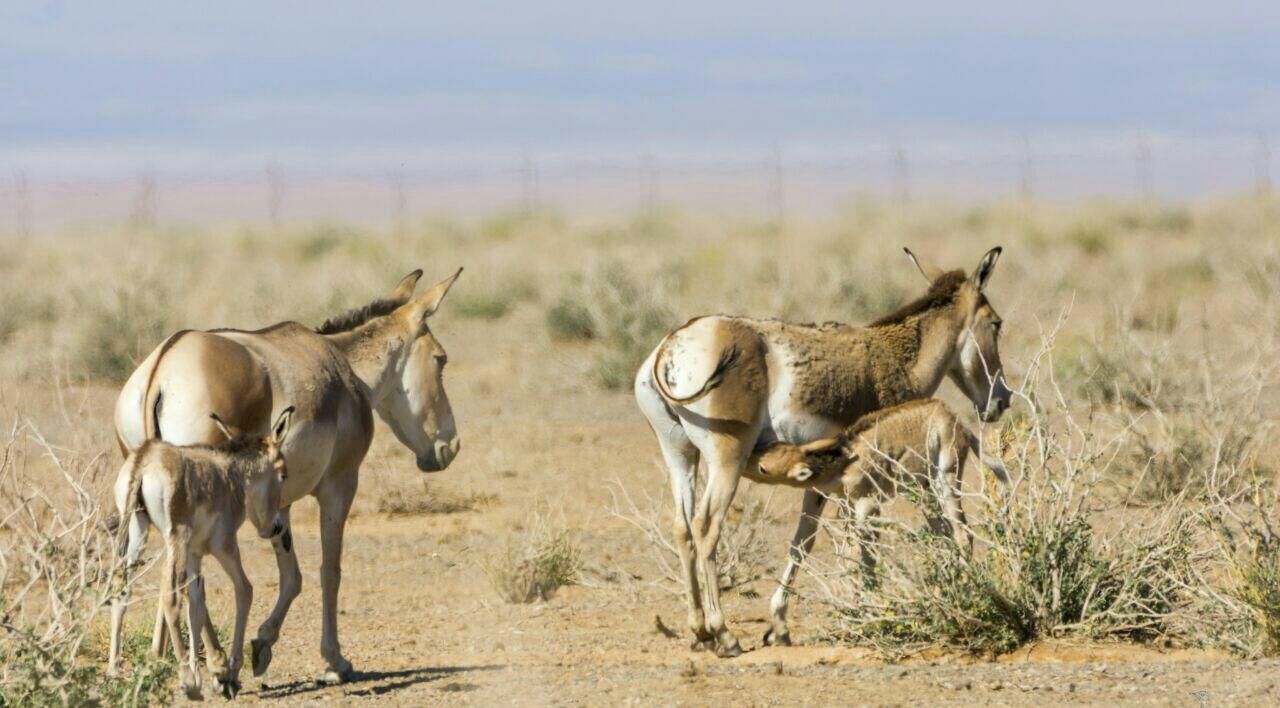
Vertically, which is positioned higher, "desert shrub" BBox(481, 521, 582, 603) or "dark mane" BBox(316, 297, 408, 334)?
"dark mane" BBox(316, 297, 408, 334)

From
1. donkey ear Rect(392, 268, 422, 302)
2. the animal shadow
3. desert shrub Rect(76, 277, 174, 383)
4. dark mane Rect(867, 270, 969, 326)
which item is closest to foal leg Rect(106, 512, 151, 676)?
the animal shadow

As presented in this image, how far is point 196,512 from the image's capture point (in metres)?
7.70

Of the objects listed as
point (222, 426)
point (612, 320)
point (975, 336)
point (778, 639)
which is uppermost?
point (222, 426)

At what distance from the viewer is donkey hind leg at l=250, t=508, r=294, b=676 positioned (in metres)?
8.62

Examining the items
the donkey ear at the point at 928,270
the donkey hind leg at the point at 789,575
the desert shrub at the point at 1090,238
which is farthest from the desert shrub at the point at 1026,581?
the desert shrub at the point at 1090,238

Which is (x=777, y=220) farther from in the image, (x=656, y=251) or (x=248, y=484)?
(x=248, y=484)

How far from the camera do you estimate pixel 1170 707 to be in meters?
7.13

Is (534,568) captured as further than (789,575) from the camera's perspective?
Yes

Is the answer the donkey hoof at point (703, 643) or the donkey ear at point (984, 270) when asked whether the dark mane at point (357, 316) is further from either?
the donkey ear at point (984, 270)

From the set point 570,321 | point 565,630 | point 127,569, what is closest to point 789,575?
point 565,630

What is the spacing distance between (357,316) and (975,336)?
12.4 feet

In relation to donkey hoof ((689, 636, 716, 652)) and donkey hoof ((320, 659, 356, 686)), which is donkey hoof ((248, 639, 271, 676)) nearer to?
donkey hoof ((320, 659, 356, 686))

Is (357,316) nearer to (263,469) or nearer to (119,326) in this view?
(263,469)

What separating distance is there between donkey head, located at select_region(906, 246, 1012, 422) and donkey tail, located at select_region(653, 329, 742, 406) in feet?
5.83
